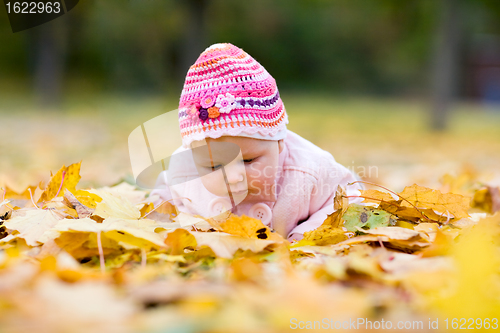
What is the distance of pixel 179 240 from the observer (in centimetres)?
112

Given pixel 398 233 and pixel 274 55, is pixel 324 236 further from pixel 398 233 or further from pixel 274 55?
pixel 274 55

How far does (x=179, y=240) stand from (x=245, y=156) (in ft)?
1.37

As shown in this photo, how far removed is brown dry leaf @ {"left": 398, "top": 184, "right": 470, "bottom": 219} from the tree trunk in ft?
19.8

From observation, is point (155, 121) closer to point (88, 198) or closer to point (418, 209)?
point (88, 198)

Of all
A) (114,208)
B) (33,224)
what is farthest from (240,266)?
(33,224)

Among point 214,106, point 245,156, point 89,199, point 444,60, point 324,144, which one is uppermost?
point 214,106

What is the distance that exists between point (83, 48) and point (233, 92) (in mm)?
17877

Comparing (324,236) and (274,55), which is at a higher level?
(324,236)

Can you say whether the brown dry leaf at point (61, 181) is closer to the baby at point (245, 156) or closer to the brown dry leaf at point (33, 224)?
the brown dry leaf at point (33, 224)

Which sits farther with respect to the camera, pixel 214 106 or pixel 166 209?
pixel 166 209

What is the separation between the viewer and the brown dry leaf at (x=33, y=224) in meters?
1.20

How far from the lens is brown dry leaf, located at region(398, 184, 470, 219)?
4.48ft

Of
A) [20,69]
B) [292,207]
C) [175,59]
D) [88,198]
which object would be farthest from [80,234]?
[20,69]

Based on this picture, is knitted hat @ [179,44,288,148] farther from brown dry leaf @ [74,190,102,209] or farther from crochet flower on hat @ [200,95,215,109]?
brown dry leaf @ [74,190,102,209]
